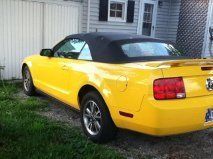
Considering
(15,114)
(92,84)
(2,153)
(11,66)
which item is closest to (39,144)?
(2,153)

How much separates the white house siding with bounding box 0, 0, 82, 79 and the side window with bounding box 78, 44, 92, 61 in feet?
14.4

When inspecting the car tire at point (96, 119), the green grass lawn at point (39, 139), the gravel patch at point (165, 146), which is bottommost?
the gravel patch at point (165, 146)

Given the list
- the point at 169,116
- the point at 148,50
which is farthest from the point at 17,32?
the point at 169,116

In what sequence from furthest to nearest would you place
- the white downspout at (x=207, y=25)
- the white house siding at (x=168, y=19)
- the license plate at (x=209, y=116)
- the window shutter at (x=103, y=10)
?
the white house siding at (x=168, y=19) < the white downspout at (x=207, y=25) < the window shutter at (x=103, y=10) < the license plate at (x=209, y=116)

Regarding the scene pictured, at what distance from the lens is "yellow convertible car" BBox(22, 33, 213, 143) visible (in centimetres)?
433

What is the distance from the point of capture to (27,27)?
32.6 feet

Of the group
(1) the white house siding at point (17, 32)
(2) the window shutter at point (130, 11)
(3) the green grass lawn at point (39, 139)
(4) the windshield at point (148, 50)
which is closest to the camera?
(3) the green grass lawn at point (39, 139)

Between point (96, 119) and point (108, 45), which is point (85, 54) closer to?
point (108, 45)

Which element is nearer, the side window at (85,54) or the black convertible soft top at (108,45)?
the black convertible soft top at (108,45)

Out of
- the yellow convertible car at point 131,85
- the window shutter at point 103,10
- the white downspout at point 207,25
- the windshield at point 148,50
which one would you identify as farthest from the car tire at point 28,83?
the white downspout at point 207,25

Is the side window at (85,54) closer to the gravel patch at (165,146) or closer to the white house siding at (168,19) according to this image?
the gravel patch at (165,146)

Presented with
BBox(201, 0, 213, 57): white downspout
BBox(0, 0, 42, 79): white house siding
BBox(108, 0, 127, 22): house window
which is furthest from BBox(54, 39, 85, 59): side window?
BBox(201, 0, 213, 57): white downspout

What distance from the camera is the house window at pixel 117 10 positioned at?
12812 millimetres

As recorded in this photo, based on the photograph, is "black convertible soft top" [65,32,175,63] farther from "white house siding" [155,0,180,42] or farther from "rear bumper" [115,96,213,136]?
"white house siding" [155,0,180,42]
